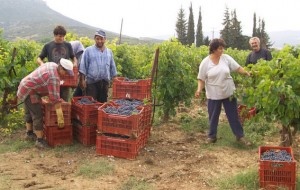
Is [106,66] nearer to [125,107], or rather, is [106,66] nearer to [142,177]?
[125,107]

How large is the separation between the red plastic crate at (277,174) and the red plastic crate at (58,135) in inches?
130

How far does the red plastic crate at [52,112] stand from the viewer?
595 cm

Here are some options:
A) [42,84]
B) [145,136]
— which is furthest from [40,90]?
[145,136]

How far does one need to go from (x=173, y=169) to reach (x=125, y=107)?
1.25m

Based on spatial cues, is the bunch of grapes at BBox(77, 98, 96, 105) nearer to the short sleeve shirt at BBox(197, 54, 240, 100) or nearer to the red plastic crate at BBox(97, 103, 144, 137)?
the red plastic crate at BBox(97, 103, 144, 137)

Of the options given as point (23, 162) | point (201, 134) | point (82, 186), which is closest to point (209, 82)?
point (201, 134)

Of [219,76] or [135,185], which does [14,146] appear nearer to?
[135,185]

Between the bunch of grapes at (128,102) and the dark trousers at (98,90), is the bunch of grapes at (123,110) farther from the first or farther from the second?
the dark trousers at (98,90)

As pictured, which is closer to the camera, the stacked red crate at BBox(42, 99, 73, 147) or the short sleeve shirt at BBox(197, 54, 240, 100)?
the short sleeve shirt at BBox(197, 54, 240, 100)

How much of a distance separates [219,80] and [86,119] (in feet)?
7.30

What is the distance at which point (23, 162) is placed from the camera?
545cm

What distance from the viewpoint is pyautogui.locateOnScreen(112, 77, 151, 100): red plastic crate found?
625 centimetres

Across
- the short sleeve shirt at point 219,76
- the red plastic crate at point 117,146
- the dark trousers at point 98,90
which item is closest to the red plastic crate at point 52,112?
the dark trousers at point 98,90

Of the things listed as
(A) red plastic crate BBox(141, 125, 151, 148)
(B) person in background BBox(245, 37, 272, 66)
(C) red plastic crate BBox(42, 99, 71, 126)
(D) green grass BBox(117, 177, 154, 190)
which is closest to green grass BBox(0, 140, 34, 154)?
(C) red plastic crate BBox(42, 99, 71, 126)
